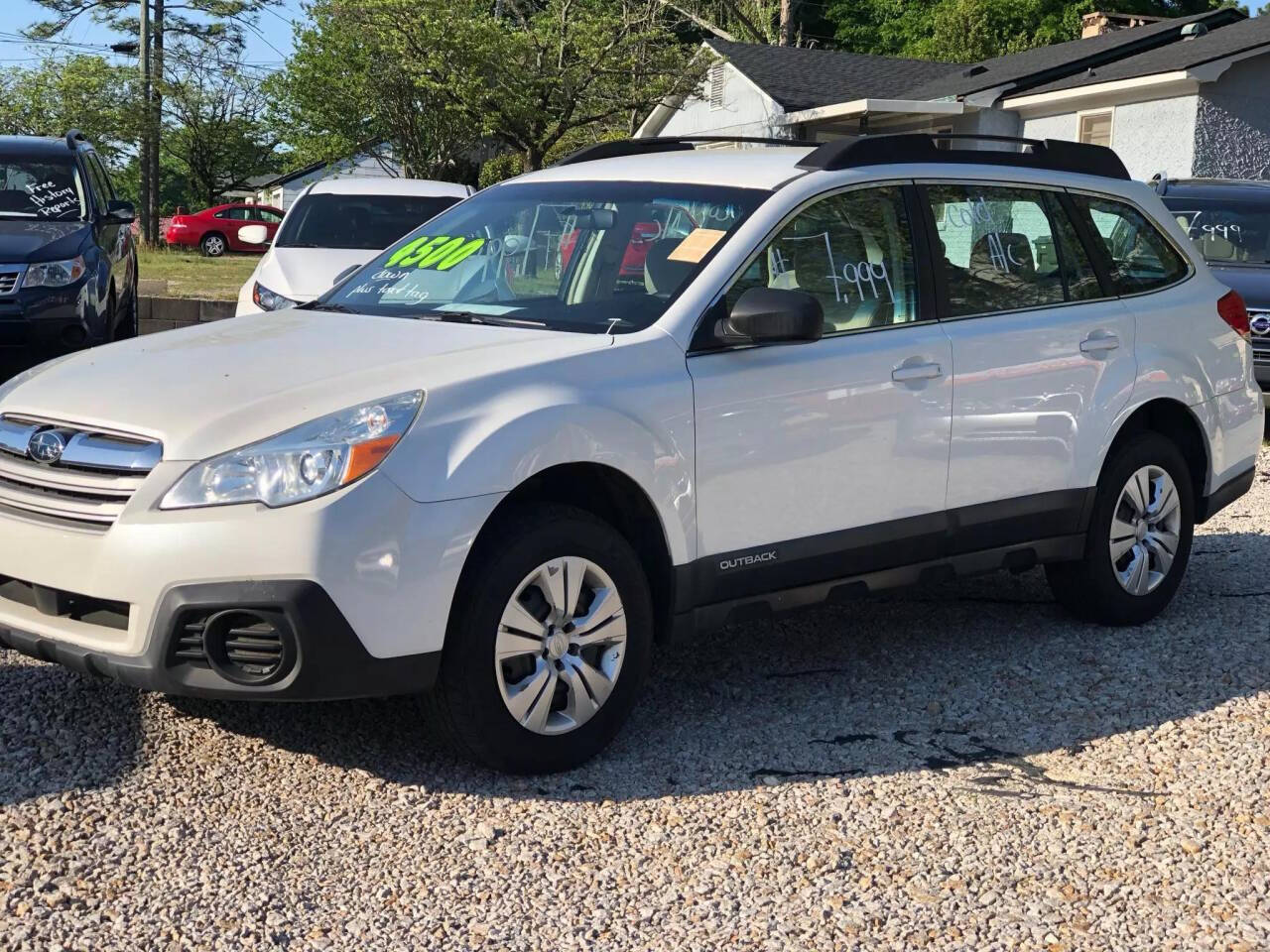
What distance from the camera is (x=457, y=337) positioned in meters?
4.51

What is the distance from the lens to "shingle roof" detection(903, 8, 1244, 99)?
84.2 ft

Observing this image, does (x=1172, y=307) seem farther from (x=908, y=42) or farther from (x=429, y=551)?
(x=908, y=42)

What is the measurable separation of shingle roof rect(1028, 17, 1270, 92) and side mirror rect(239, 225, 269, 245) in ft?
51.5

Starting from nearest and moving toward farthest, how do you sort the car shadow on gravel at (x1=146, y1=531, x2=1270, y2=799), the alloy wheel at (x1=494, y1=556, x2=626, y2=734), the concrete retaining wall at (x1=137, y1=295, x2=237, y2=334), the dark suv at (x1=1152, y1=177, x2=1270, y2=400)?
the alloy wheel at (x1=494, y1=556, x2=626, y2=734) < the car shadow on gravel at (x1=146, y1=531, x2=1270, y2=799) < the dark suv at (x1=1152, y1=177, x2=1270, y2=400) < the concrete retaining wall at (x1=137, y1=295, x2=237, y2=334)

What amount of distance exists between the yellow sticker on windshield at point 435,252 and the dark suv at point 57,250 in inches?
212

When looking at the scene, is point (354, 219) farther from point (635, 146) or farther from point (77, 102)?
point (77, 102)

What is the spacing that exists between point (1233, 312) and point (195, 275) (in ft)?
66.7

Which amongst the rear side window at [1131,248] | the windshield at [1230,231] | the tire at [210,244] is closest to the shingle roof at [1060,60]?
the windshield at [1230,231]

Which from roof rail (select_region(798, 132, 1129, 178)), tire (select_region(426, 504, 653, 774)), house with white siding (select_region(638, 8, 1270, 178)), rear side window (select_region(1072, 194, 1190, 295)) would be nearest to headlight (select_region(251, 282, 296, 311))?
roof rail (select_region(798, 132, 1129, 178))

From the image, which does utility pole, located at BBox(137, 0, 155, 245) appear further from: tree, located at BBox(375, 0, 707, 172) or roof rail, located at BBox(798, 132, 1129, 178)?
roof rail, located at BBox(798, 132, 1129, 178)

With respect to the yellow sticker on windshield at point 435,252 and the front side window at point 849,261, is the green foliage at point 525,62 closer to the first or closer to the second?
Answer: the yellow sticker on windshield at point 435,252

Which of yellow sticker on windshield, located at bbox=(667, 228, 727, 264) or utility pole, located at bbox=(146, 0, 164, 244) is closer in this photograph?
yellow sticker on windshield, located at bbox=(667, 228, 727, 264)

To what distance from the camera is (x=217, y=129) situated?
54062mm

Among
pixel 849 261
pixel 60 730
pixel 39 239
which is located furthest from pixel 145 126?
pixel 60 730
